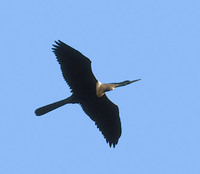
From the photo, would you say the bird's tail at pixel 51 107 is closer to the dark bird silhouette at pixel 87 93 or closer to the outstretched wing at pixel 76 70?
the dark bird silhouette at pixel 87 93

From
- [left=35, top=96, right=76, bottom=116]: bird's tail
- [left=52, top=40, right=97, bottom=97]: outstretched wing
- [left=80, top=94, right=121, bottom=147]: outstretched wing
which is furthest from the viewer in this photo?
[left=80, top=94, right=121, bottom=147]: outstretched wing

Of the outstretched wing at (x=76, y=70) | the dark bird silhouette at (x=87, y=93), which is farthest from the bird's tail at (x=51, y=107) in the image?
the outstretched wing at (x=76, y=70)

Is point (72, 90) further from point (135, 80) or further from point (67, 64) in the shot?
point (135, 80)

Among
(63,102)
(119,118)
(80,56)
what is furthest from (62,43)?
(119,118)

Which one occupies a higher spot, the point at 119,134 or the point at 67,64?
the point at 67,64

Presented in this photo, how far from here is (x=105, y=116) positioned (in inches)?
481

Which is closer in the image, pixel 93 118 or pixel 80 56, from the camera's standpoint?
pixel 80 56

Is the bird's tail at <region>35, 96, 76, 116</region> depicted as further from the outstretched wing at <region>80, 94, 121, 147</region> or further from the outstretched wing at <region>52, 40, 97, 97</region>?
the outstretched wing at <region>80, 94, 121, 147</region>

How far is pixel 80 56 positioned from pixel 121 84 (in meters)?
1.13

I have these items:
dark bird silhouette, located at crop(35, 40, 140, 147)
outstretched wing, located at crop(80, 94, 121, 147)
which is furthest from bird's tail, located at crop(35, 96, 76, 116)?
outstretched wing, located at crop(80, 94, 121, 147)

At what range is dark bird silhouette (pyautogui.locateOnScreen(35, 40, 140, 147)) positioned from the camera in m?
11.4

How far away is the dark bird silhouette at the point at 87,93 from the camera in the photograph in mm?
11414

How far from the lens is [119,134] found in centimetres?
1228

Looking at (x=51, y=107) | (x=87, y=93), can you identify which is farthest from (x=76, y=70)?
(x=51, y=107)
